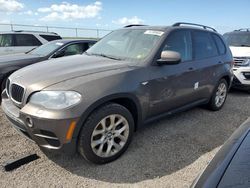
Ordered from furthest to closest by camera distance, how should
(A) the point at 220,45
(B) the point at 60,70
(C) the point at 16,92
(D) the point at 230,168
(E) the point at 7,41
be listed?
1. (E) the point at 7,41
2. (A) the point at 220,45
3. (B) the point at 60,70
4. (C) the point at 16,92
5. (D) the point at 230,168

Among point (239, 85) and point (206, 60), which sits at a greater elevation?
point (206, 60)

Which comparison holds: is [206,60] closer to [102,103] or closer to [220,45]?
[220,45]

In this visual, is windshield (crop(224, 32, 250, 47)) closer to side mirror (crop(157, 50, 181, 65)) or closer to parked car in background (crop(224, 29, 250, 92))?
parked car in background (crop(224, 29, 250, 92))

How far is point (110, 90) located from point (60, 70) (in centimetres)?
75

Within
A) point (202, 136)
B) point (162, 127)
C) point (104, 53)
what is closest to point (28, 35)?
point (104, 53)

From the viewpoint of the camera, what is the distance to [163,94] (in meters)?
3.66

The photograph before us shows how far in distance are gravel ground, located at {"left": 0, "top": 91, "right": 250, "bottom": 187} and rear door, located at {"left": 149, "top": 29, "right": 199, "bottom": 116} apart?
48 cm

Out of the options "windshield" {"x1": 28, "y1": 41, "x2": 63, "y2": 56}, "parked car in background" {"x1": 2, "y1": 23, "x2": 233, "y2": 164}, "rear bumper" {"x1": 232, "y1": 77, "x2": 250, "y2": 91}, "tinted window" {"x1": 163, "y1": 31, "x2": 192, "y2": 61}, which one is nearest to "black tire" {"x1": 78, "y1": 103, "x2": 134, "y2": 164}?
"parked car in background" {"x1": 2, "y1": 23, "x2": 233, "y2": 164}

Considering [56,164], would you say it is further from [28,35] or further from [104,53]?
[28,35]

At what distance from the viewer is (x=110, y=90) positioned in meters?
2.96

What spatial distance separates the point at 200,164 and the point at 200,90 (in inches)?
66.1

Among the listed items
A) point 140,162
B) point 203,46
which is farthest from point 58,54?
point 140,162

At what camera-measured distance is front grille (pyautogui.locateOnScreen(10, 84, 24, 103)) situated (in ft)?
9.85

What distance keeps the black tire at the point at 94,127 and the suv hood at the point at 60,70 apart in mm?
496
